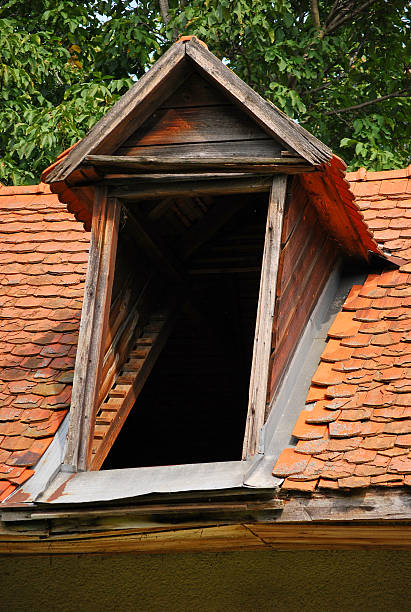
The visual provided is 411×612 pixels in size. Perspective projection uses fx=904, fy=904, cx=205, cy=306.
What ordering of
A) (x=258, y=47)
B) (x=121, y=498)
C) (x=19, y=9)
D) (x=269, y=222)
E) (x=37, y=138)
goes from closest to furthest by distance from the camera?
(x=121, y=498)
(x=269, y=222)
(x=37, y=138)
(x=258, y=47)
(x=19, y=9)

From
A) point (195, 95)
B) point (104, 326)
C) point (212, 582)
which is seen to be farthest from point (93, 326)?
point (212, 582)

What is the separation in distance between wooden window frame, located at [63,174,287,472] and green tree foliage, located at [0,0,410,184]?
17.0 feet

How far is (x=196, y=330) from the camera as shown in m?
7.16

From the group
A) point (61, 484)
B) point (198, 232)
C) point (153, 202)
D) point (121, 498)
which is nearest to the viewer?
point (121, 498)

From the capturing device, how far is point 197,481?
3945 millimetres

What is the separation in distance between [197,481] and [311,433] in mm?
628

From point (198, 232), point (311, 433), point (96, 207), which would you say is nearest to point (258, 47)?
point (198, 232)

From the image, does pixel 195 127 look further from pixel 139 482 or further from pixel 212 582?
pixel 212 582

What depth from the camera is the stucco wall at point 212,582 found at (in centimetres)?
433

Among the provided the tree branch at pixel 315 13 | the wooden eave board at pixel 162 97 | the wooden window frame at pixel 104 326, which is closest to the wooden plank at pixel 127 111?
the wooden eave board at pixel 162 97

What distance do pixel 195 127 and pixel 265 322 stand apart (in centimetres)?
115

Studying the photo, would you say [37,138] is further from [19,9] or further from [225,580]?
[225,580]

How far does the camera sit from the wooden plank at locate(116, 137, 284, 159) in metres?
4.59

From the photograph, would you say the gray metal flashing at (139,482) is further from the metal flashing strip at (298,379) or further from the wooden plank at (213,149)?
the wooden plank at (213,149)
